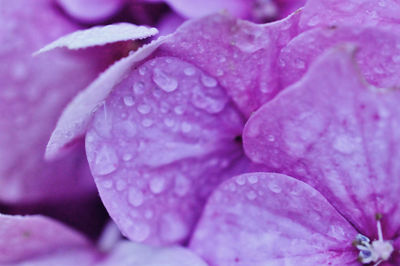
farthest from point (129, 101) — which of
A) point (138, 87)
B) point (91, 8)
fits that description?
point (91, 8)

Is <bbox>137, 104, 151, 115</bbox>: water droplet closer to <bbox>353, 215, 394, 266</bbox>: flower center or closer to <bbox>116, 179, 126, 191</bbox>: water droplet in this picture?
<bbox>116, 179, 126, 191</bbox>: water droplet

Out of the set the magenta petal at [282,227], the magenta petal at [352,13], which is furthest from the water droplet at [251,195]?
the magenta petal at [352,13]

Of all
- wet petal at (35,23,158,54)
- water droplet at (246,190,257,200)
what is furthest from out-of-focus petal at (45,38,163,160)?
water droplet at (246,190,257,200)

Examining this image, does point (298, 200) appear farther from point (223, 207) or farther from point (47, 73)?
point (47, 73)

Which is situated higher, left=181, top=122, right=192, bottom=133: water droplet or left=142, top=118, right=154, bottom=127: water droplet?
left=142, top=118, right=154, bottom=127: water droplet

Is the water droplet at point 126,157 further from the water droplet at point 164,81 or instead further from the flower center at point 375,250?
the flower center at point 375,250

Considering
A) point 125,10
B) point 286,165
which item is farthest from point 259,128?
point 125,10
